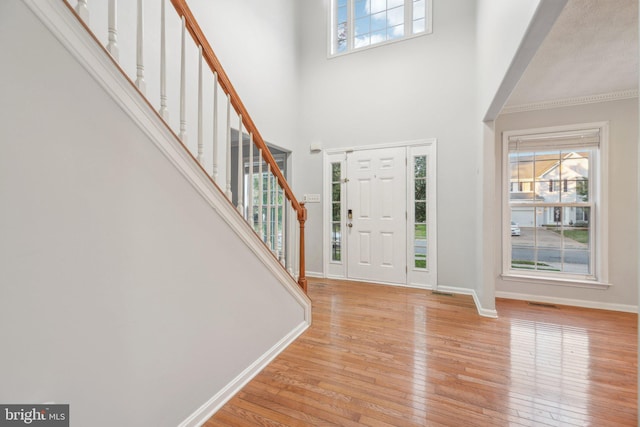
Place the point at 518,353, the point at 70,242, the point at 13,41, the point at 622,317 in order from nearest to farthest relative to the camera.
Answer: the point at 13,41 → the point at 70,242 → the point at 518,353 → the point at 622,317

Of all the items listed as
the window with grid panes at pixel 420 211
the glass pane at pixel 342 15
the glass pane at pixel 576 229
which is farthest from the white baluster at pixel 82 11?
the glass pane at pixel 576 229

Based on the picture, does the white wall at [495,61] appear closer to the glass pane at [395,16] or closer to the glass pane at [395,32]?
the glass pane at [395,32]

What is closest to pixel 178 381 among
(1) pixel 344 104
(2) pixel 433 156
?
(2) pixel 433 156

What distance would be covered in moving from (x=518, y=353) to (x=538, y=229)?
1.93m

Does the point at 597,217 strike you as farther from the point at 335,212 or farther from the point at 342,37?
the point at 342,37

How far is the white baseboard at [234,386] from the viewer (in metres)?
1.42

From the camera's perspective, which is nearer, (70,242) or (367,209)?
(70,242)

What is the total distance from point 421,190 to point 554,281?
1849 millimetres

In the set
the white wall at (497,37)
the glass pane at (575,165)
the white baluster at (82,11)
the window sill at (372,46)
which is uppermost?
the window sill at (372,46)

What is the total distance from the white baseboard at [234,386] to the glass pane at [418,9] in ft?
14.3

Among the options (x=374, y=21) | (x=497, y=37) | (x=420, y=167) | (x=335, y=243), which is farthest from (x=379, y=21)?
(x=335, y=243)

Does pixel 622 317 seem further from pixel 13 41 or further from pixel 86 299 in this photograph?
pixel 13 41

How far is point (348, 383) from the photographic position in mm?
1766

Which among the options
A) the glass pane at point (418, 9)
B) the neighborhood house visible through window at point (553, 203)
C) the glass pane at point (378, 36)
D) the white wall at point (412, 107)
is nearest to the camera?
the neighborhood house visible through window at point (553, 203)
